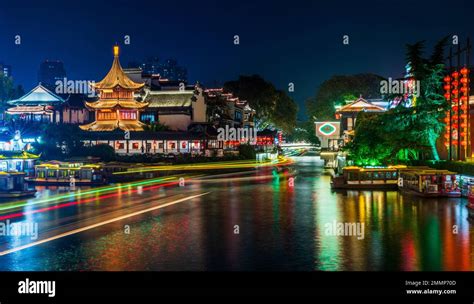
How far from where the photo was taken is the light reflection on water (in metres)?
11.9

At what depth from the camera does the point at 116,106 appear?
78.9 meters

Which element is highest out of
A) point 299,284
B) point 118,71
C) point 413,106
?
point 118,71

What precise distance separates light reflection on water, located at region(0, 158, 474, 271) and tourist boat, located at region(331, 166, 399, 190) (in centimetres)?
583

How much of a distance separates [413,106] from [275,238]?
25484 millimetres

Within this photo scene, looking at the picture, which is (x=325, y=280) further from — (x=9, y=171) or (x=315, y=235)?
(x=9, y=171)

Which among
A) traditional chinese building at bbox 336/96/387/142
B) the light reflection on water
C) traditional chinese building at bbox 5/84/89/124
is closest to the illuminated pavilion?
traditional chinese building at bbox 5/84/89/124

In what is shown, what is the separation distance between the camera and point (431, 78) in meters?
36.5

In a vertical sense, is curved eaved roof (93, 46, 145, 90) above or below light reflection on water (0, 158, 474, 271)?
above

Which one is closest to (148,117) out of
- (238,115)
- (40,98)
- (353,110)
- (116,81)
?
(116,81)

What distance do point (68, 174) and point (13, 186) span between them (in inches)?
338

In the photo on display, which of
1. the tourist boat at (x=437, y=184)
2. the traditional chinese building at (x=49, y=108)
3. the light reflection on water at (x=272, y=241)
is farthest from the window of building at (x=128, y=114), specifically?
the tourist boat at (x=437, y=184)

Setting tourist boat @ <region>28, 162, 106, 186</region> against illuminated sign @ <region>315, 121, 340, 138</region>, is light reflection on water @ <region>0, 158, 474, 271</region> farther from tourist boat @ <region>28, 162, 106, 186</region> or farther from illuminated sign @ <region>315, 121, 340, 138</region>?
tourist boat @ <region>28, 162, 106, 186</region>

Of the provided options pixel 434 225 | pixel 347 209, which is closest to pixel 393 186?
pixel 347 209

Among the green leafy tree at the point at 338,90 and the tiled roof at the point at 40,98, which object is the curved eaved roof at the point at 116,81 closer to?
the tiled roof at the point at 40,98
